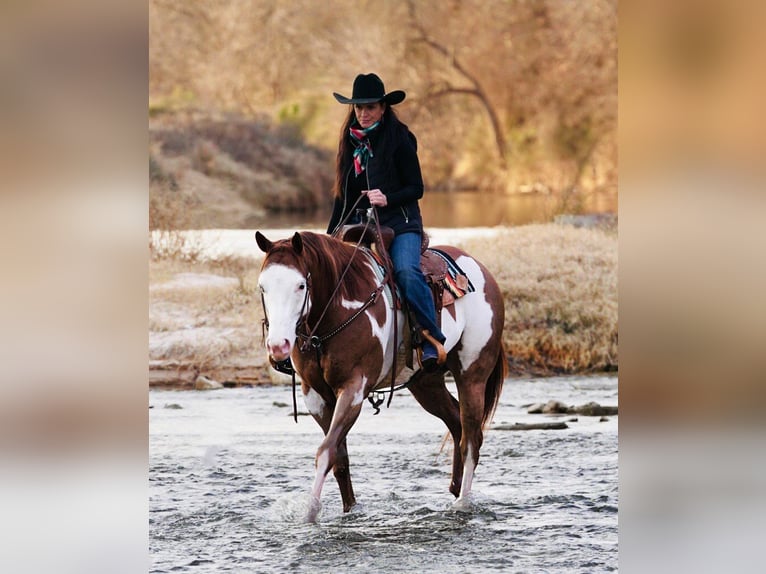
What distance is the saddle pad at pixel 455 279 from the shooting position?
19.7 feet

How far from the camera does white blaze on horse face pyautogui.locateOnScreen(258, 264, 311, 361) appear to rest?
4875mm

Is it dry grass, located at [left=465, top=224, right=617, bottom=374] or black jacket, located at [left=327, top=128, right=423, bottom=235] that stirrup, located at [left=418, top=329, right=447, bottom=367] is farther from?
dry grass, located at [left=465, top=224, right=617, bottom=374]

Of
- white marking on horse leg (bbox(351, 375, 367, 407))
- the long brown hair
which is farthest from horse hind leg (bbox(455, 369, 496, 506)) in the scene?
the long brown hair

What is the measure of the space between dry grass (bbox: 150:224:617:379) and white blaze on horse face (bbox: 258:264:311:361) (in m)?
6.54

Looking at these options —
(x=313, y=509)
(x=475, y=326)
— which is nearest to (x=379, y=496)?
(x=475, y=326)

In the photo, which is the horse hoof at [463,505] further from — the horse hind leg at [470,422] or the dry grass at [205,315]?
the dry grass at [205,315]

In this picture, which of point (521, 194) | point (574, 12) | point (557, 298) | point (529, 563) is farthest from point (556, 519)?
point (574, 12)

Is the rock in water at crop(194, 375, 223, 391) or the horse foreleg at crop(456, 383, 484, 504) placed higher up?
the horse foreleg at crop(456, 383, 484, 504)

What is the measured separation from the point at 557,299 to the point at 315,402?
22.7ft

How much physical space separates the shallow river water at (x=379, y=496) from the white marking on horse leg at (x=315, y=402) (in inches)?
24.8

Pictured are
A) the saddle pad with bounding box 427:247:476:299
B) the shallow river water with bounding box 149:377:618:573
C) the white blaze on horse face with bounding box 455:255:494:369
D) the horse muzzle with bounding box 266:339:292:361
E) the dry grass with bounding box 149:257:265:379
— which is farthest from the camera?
the dry grass with bounding box 149:257:265:379

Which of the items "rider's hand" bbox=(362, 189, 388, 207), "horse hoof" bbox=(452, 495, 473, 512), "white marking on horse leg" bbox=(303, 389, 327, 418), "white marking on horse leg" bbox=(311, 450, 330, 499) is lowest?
"horse hoof" bbox=(452, 495, 473, 512)
